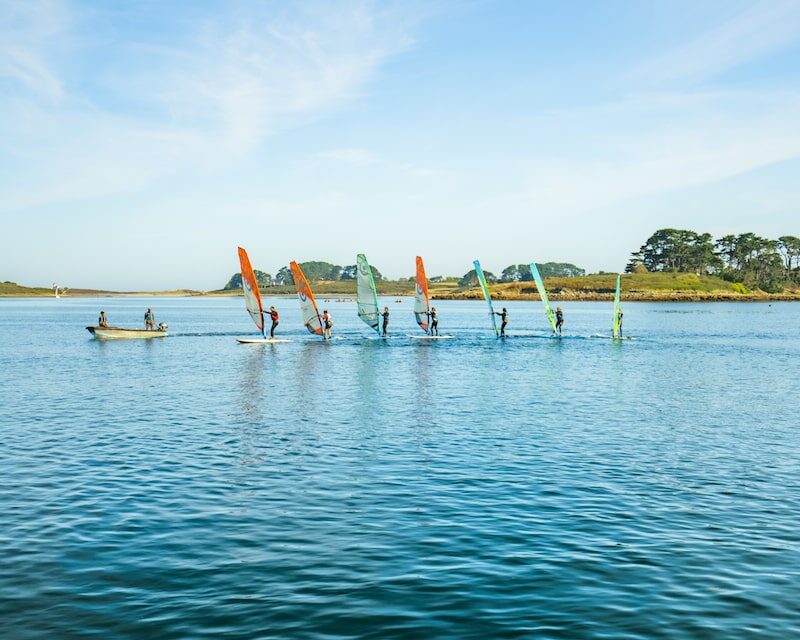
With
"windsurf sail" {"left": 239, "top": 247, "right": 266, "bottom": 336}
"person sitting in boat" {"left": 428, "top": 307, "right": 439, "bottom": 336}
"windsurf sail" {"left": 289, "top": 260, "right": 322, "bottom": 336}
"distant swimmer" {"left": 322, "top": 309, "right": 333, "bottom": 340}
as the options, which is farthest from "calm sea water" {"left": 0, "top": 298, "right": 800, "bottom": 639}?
"person sitting in boat" {"left": 428, "top": 307, "right": 439, "bottom": 336}

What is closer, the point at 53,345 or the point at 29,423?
the point at 29,423

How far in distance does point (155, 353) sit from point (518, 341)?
115 ft

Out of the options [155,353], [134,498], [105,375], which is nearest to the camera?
[134,498]

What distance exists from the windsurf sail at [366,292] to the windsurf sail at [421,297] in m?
4.17

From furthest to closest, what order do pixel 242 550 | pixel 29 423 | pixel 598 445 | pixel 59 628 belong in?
pixel 29 423, pixel 598 445, pixel 242 550, pixel 59 628

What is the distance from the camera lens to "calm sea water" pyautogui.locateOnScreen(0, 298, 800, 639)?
415 inches

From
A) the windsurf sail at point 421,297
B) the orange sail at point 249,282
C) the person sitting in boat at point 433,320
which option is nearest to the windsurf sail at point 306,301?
the orange sail at point 249,282

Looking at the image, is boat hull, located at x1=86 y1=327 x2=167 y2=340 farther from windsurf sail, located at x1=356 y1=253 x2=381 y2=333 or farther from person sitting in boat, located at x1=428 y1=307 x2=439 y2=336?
person sitting in boat, located at x1=428 y1=307 x2=439 y2=336

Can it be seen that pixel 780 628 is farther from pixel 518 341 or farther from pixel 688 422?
pixel 518 341

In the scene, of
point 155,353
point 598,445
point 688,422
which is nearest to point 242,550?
point 598,445

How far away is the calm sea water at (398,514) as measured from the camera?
10.5 m

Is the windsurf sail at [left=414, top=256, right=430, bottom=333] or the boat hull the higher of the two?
the windsurf sail at [left=414, top=256, right=430, bottom=333]

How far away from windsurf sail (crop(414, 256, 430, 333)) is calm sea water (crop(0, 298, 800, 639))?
3522 cm

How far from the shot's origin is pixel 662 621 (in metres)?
10.3
